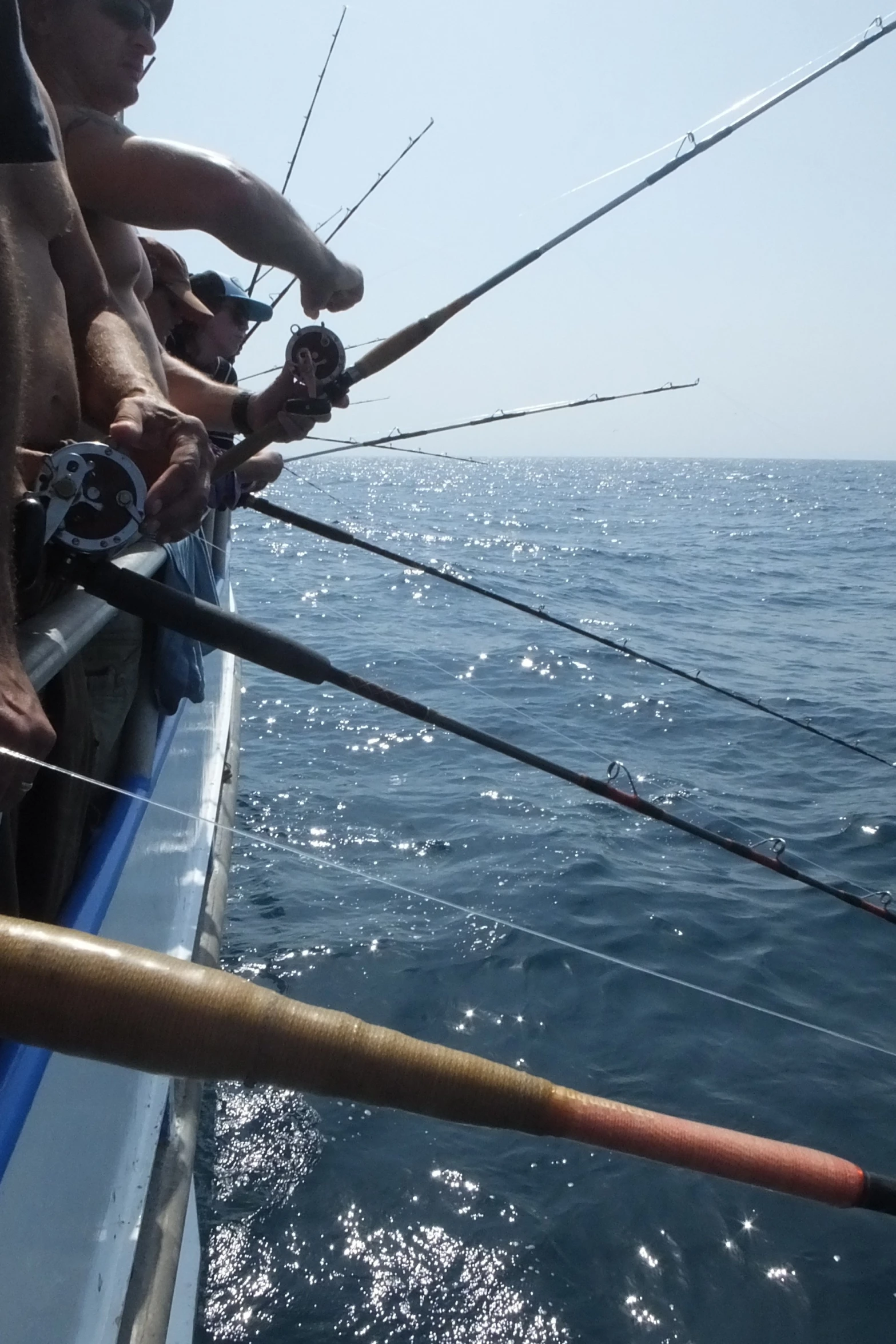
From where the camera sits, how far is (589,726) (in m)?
8.18

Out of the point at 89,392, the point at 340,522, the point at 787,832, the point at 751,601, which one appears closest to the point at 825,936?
the point at 787,832

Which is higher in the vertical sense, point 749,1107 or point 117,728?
point 117,728

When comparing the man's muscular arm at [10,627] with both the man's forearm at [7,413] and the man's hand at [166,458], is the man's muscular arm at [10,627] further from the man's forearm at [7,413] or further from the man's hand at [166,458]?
the man's hand at [166,458]

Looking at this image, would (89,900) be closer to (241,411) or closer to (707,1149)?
(707,1149)

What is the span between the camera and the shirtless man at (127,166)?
102 inches

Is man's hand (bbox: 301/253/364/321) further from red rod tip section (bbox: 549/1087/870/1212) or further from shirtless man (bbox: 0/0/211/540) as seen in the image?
red rod tip section (bbox: 549/1087/870/1212)

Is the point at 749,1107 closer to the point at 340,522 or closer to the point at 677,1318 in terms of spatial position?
the point at 677,1318

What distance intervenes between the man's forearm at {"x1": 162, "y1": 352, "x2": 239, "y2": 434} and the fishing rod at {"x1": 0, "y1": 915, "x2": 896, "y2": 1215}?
3.22 meters

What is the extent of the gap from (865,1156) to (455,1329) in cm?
161

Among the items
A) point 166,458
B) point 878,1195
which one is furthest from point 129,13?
point 878,1195

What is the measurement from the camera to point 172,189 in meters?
2.60

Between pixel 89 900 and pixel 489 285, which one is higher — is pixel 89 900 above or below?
below

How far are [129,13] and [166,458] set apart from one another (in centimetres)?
132

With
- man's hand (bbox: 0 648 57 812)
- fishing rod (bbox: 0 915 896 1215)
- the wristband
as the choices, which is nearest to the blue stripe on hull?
man's hand (bbox: 0 648 57 812)
